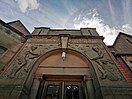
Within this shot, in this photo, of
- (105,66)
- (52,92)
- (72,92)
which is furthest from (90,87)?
(52,92)

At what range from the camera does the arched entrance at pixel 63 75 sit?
12.7 feet

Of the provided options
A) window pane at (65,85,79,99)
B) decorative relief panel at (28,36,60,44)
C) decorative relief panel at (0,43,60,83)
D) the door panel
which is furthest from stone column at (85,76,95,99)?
decorative relief panel at (28,36,60,44)

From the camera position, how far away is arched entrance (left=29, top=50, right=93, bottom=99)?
3.89m

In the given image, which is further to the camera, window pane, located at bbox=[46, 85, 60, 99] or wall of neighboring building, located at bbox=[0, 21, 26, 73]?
wall of neighboring building, located at bbox=[0, 21, 26, 73]

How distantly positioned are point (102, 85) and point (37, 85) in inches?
92.3

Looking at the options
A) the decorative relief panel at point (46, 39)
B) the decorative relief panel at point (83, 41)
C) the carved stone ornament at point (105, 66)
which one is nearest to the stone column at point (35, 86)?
the decorative relief panel at point (46, 39)

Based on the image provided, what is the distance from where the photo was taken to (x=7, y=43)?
5016 mm

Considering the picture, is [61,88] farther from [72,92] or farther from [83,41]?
[83,41]

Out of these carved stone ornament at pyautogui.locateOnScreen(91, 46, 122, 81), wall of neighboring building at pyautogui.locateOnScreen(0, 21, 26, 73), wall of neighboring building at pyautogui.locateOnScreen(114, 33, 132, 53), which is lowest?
carved stone ornament at pyautogui.locateOnScreen(91, 46, 122, 81)

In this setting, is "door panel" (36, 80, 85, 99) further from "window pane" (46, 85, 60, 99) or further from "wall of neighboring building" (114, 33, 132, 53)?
"wall of neighboring building" (114, 33, 132, 53)

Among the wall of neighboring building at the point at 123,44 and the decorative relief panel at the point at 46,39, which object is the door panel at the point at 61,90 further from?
the wall of neighboring building at the point at 123,44

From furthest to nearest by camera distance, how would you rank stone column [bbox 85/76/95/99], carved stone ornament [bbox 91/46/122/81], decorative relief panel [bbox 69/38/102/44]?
decorative relief panel [bbox 69/38/102/44], carved stone ornament [bbox 91/46/122/81], stone column [bbox 85/76/95/99]

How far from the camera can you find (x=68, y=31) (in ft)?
24.4

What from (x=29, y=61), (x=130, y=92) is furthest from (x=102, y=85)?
(x=29, y=61)
